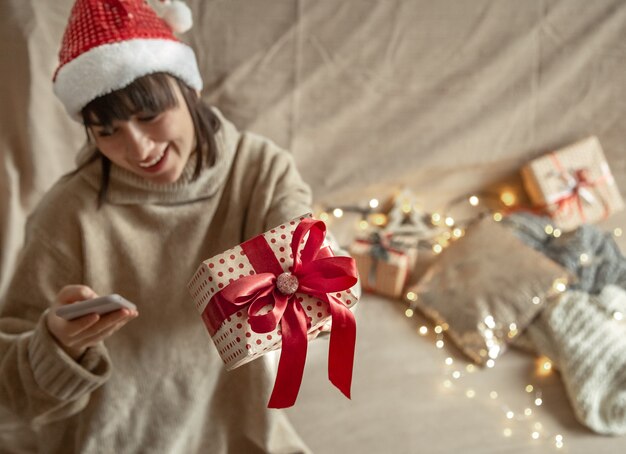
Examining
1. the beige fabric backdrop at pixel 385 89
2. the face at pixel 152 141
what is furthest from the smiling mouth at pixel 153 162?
the beige fabric backdrop at pixel 385 89

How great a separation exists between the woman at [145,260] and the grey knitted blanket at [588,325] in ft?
1.81

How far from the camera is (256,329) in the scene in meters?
0.74

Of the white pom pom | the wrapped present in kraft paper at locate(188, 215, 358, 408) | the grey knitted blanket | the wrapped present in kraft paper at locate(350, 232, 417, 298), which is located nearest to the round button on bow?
the wrapped present in kraft paper at locate(188, 215, 358, 408)

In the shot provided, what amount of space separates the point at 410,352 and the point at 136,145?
28.9 inches

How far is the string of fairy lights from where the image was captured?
1.29 metres

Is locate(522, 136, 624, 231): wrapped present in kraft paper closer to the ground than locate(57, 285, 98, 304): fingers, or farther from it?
Answer: closer to the ground

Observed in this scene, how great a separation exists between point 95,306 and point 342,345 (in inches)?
12.1

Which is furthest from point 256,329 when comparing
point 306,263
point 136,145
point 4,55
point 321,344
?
point 4,55

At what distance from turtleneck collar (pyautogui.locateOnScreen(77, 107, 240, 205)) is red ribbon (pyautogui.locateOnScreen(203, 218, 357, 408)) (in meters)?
0.27

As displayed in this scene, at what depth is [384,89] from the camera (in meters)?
1.43

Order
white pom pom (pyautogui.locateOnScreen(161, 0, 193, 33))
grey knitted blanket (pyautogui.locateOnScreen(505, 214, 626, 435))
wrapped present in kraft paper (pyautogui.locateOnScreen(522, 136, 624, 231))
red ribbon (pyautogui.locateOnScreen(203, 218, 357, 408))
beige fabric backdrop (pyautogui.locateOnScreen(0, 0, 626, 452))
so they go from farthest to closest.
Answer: wrapped present in kraft paper (pyautogui.locateOnScreen(522, 136, 624, 231))
beige fabric backdrop (pyautogui.locateOnScreen(0, 0, 626, 452))
grey knitted blanket (pyautogui.locateOnScreen(505, 214, 626, 435))
white pom pom (pyautogui.locateOnScreen(161, 0, 193, 33))
red ribbon (pyautogui.locateOnScreen(203, 218, 357, 408))

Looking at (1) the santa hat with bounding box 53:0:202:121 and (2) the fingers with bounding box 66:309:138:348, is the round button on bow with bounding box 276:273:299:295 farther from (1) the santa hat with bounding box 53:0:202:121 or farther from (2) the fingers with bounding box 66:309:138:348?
(1) the santa hat with bounding box 53:0:202:121

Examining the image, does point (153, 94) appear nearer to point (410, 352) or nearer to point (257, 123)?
point (257, 123)

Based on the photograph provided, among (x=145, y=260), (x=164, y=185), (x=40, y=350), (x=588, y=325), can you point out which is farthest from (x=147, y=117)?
(x=588, y=325)
